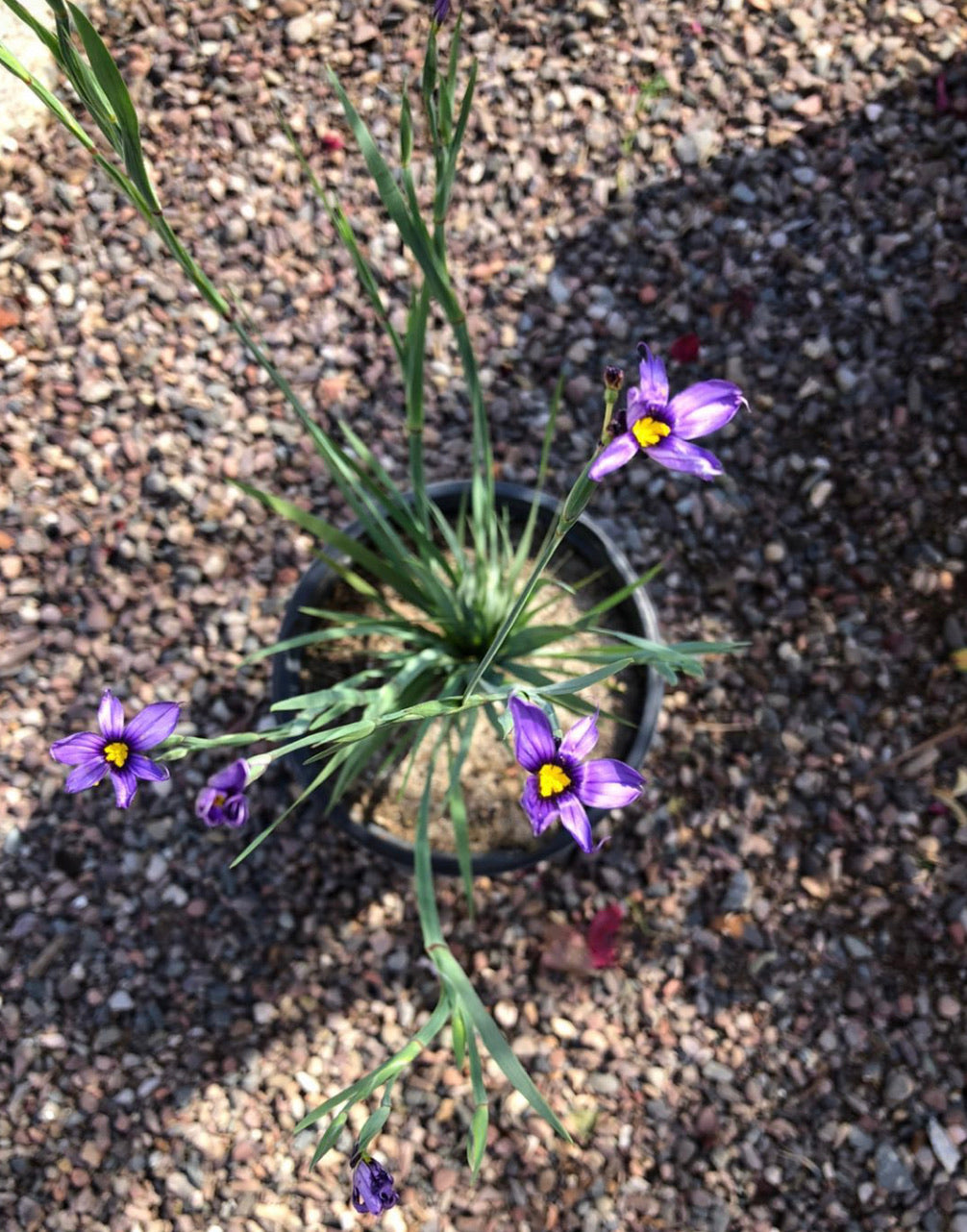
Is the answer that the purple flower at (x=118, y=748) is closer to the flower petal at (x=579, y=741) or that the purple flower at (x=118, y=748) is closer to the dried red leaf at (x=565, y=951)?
the flower petal at (x=579, y=741)

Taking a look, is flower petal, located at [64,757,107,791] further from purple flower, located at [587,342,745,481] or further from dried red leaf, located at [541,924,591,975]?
dried red leaf, located at [541,924,591,975]

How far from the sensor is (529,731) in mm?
882

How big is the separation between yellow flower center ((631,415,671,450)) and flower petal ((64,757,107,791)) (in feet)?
1.96

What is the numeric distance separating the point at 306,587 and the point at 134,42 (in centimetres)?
127

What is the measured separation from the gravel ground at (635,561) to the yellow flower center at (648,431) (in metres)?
1.02

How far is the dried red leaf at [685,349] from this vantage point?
1.95 metres

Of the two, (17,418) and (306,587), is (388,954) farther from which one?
(17,418)

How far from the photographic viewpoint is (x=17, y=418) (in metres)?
1.94

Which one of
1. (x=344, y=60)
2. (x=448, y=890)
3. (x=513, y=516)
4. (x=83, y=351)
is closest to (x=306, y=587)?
(x=513, y=516)

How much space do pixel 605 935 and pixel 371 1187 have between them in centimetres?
89

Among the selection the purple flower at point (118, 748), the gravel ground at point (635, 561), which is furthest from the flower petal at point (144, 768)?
the gravel ground at point (635, 561)

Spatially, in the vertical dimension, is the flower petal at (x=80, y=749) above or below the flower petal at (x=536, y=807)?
below

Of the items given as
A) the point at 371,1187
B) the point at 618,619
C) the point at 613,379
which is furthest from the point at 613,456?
the point at 618,619

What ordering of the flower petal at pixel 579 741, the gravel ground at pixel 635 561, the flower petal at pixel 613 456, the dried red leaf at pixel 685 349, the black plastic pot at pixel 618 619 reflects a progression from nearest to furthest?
1. the flower petal at pixel 613 456
2. the flower petal at pixel 579 741
3. the black plastic pot at pixel 618 619
4. the gravel ground at pixel 635 561
5. the dried red leaf at pixel 685 349
